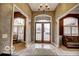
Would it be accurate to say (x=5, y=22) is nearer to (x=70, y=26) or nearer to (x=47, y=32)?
(x=47, y=32)

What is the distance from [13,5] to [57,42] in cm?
135

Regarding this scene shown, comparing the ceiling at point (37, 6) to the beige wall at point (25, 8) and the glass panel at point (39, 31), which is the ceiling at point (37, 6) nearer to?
the beige wall at point (25, 8)

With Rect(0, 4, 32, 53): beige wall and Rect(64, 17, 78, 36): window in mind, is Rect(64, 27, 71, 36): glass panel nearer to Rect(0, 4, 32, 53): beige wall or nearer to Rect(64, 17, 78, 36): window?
Rect(64, 17, 78, 36): window

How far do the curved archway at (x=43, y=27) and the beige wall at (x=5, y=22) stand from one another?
0.66 meters

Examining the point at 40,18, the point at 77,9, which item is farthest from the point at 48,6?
the point at 77,9

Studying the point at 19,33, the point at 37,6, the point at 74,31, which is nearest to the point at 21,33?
the point at 19,33

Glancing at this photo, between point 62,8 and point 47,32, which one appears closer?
point 62,8

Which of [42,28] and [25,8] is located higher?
[25,8]

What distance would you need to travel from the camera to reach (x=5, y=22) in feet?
10.6

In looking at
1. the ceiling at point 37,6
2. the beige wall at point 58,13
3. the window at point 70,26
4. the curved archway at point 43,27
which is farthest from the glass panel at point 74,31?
the ceiling at point 37,6

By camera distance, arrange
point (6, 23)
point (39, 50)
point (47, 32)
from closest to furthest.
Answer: point (6, 23) → point (39, 50) → point (47, 32)

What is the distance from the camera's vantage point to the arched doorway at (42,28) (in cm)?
350

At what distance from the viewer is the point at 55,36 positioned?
3451 mm

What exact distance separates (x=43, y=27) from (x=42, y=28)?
1.4 inches
